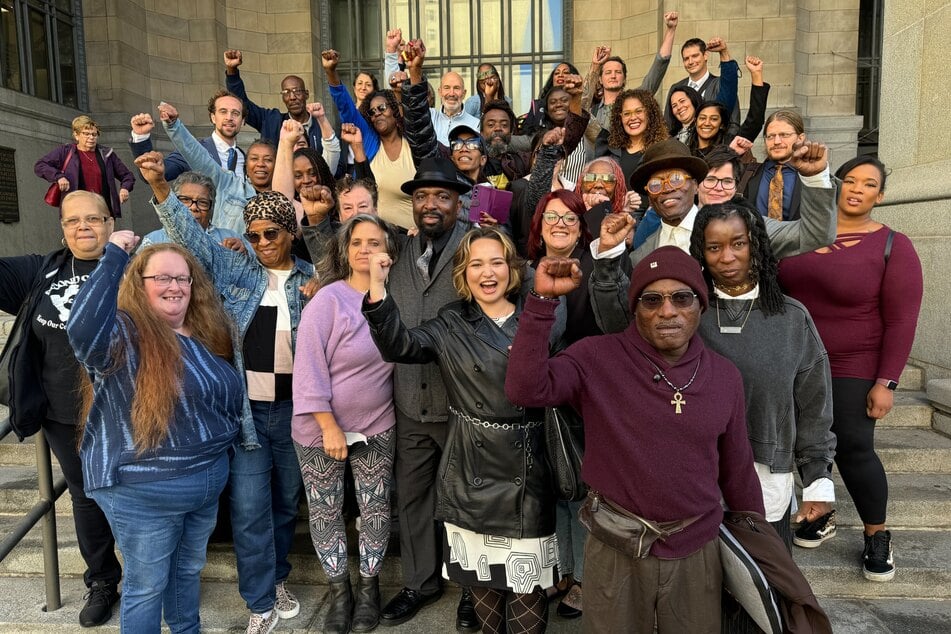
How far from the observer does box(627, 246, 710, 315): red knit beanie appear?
2223 millimetres

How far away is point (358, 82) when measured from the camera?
582 centimetres

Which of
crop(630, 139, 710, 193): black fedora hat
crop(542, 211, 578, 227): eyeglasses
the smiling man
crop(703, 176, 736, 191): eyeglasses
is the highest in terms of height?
the smiling man

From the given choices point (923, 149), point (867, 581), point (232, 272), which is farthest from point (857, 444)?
point (923, 149)

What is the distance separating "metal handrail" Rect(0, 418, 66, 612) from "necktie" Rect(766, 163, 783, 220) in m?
Result: 4.72

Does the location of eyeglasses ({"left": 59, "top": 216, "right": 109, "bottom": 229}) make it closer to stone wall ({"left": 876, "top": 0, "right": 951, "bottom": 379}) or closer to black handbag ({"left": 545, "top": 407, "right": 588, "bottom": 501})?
black handbag ({"left": 545, "top": 407, "right": 588, "bottom": 501})

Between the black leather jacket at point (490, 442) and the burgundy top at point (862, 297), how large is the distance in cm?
166

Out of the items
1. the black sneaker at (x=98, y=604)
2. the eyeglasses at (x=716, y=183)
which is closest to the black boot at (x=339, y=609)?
the black sneaker at (x=98, y=604)

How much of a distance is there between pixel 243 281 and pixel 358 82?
3210 millimetres

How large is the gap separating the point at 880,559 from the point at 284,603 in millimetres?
3443

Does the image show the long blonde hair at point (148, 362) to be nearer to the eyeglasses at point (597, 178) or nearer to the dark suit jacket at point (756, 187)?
the eyeglasses at point (597, 178)

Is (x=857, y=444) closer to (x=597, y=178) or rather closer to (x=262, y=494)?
(x=597, y=178)

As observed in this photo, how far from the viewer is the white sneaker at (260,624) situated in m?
3.35

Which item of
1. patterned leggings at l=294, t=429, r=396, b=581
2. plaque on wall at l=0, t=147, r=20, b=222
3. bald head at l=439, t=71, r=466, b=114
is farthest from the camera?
plaque on wall at l=0, t=147, r=20, b=222

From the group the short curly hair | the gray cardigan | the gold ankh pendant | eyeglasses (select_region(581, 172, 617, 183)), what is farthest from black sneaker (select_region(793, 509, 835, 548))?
the short curly hair
